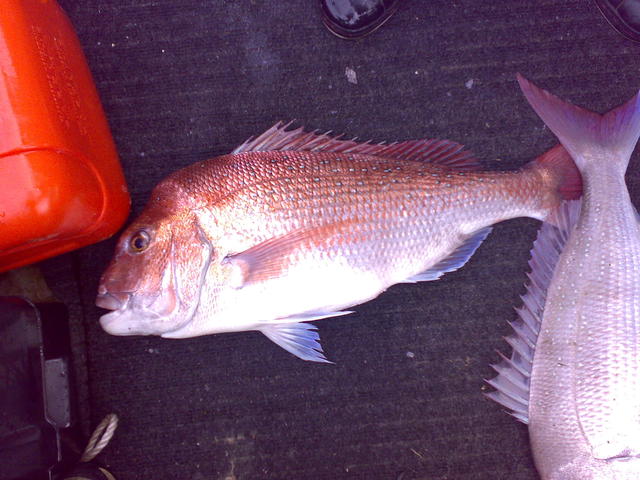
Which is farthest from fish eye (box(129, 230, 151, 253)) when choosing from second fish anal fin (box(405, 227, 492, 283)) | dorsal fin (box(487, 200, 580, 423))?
dorsal fin (box(487, 200, 580, 423))

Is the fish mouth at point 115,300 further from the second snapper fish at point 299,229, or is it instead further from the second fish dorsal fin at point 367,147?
the second fish dorsal fin at point 367,147

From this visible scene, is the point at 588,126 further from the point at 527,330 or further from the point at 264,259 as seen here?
the point at 264,259

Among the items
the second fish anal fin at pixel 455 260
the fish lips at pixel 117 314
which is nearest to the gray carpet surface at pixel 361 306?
the second fish anal fin at pixel 455 260

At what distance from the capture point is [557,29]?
156 centimetres

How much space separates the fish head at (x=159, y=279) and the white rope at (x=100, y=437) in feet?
1.47

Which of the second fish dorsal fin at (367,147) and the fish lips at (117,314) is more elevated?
the second fish dorsal fin at (367,147)

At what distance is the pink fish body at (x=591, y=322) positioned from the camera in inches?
52.2

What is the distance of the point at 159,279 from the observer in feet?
3.93

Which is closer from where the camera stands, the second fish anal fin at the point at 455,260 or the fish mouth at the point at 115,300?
the fish mouth at the point at 115,300

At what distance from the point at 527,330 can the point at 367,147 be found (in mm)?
743

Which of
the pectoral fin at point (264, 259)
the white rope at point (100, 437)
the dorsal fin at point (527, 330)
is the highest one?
the pectoral fin at point (264, 259)

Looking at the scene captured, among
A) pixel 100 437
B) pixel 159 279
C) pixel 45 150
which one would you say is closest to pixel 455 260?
pixel 159 279

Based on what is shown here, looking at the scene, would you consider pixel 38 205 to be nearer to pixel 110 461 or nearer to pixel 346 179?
pixel 346 179

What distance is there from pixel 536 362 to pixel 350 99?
0.99 meters
